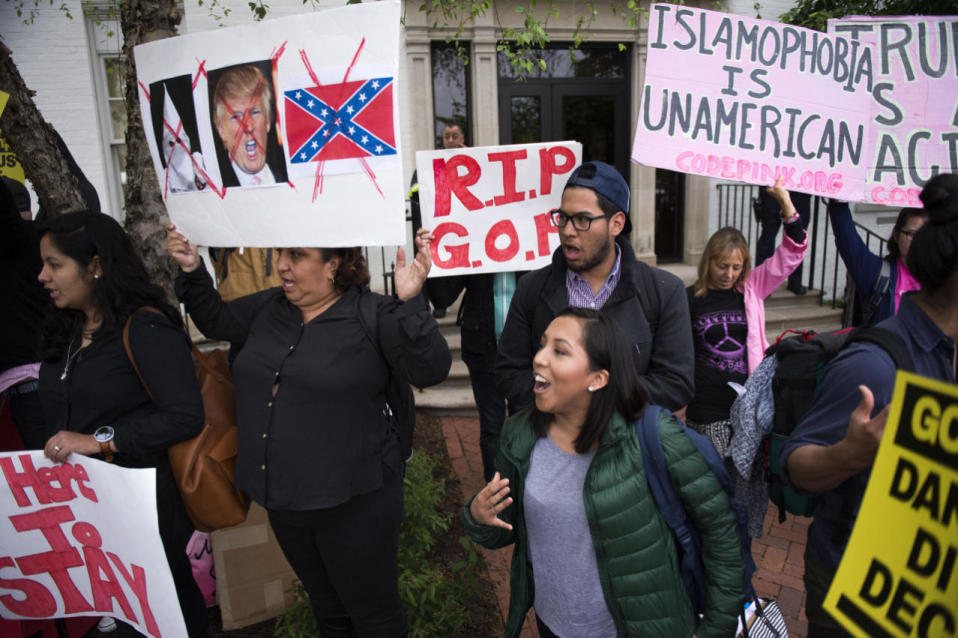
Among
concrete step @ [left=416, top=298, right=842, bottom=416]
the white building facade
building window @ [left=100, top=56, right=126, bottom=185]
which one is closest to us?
concrete step @ [left=416, top=298, right=842, bottom=416]

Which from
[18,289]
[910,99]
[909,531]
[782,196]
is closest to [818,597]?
[909,531]

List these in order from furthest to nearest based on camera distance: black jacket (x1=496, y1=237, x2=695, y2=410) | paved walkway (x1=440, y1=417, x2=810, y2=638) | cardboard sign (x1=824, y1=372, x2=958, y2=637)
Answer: paved walkway (x1=440, y1=417, x2=810, y2=638)
black jacket (x1=496, y1=237, x2=695, y2=410)
cardboard sign (x1=824, y1=372, x2=958, y2=637)

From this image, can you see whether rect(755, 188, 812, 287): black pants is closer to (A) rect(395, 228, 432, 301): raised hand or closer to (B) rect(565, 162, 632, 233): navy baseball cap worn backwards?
(B) rect(565, 162, 632, 233): navy baseball cap worn backwards

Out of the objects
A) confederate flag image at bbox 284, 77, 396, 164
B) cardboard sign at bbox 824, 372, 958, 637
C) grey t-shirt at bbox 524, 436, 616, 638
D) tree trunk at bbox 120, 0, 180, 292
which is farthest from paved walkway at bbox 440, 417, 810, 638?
tree trunk at bbox 120, 0, 180, 292

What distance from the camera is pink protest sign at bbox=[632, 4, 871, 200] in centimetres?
259

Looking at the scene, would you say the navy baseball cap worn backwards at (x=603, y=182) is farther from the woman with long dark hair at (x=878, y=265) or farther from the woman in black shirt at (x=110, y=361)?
the woman in black shirt at (x=110, y=361)

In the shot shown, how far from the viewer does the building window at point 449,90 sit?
784 cm

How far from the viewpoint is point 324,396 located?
1.97 metres

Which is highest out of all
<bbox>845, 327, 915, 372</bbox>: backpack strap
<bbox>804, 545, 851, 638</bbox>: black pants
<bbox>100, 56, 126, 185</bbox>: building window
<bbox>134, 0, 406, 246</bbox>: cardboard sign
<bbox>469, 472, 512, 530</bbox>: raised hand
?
<bbox>100, 56, 126, 185</bbox>: building window

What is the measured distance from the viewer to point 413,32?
7.23 meters

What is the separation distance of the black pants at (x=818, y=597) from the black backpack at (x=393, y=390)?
1297 mm

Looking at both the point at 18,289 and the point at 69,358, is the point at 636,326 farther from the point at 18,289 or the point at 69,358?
the point at 18,289

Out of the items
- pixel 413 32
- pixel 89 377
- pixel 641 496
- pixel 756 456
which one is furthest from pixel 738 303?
pixel 413 32

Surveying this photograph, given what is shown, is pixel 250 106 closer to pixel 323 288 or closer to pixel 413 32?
pixel 323 288
